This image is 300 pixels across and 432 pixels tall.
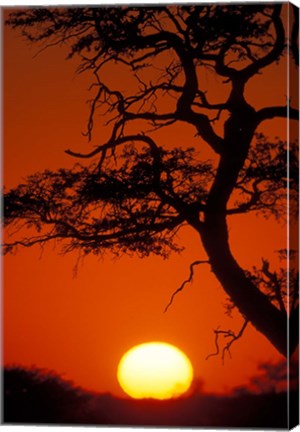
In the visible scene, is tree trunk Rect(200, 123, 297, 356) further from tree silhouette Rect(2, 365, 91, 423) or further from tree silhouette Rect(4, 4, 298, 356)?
tree silhouette Rect(2, 365, 91, 423)

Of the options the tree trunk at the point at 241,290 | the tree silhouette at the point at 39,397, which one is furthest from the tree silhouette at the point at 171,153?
the tree silhouette at the point at 39,397

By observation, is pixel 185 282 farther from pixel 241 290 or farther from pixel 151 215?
pixel 151 215

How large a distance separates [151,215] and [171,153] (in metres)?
0.36

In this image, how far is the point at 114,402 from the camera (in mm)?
8305

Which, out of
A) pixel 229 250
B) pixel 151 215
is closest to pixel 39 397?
pixel 151 215

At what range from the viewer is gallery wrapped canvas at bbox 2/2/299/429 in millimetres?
8180

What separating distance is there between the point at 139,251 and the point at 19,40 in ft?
4.41

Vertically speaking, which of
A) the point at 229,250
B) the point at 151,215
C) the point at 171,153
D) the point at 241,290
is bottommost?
the point at 241,290

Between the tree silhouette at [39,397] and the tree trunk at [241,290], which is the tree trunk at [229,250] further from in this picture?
the tree silhouette at [39,397]

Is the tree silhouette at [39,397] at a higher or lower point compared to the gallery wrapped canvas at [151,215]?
lower

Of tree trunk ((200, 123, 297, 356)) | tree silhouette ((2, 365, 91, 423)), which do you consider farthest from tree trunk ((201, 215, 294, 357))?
tree silhouette ((2, 365, 91, 423))

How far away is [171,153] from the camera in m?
8.29

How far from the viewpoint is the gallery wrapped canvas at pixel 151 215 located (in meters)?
8.18

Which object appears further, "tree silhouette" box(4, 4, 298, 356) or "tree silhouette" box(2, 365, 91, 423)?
"tree silhouette" box(2, 365, 91, 423)
